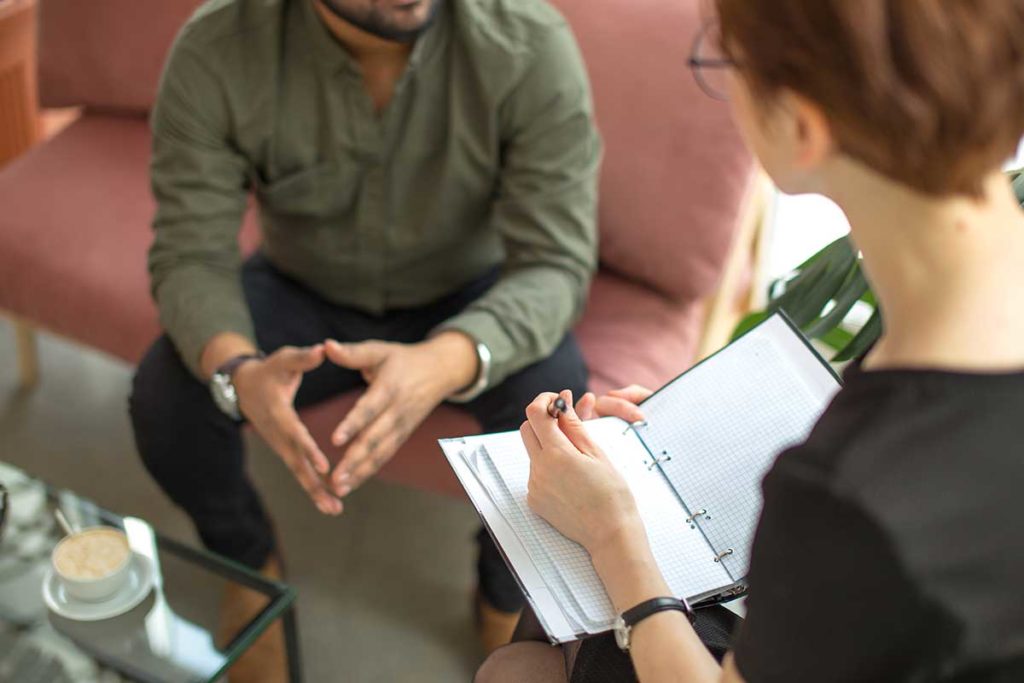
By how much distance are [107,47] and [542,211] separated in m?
0.97

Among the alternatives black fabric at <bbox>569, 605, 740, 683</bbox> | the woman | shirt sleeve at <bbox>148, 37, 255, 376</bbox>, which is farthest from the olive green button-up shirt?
the woman

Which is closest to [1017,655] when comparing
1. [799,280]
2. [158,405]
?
[799,280]

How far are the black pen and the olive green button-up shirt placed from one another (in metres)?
0.35

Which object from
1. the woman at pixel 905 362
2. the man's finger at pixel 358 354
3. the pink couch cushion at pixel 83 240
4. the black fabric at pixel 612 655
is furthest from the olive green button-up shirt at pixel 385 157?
the woman at pixel 905 362

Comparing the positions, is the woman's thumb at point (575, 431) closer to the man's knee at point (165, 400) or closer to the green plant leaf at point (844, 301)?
the green plant leaf at point (844, 301)

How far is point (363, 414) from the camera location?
123cm

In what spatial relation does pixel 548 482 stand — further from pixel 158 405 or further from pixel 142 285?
pixel 142 285

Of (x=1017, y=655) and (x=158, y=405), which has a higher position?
(x=1017, y=655)

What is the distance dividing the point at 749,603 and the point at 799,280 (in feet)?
2.09

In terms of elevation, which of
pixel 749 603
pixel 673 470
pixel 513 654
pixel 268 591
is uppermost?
pixel 749 603

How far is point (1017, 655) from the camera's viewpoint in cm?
61

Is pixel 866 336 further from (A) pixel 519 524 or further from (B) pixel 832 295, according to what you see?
(A) pixel 519 524

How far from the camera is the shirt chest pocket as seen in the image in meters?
1.38

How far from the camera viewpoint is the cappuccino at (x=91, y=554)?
116 centimetres
